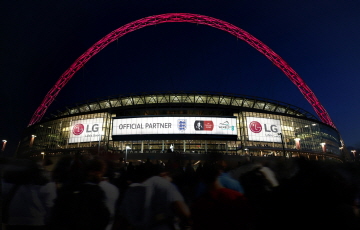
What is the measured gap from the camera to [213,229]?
2453mm

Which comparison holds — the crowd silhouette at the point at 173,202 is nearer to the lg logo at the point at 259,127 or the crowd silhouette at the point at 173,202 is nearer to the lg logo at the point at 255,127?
the lg logo at the point at 255,127

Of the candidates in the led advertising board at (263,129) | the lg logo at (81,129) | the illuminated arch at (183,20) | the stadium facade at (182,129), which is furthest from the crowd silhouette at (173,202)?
the illuminated arch at (183,20)

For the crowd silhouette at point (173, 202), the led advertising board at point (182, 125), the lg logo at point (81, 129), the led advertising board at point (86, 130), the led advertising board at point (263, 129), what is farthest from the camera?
the lg logo at point (81, 129)

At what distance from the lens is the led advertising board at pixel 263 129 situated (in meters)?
44.4

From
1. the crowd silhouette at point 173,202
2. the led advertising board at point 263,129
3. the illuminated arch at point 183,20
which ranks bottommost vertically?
the crowd silhouette at point 173,202

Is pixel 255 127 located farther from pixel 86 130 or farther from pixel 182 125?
pixel 86 130

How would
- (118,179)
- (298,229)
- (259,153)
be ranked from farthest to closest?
(259,153) < (118,179) < (298,229)

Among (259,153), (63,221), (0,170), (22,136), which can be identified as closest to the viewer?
(63,221)

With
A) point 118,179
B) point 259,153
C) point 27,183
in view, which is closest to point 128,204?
point 27,183

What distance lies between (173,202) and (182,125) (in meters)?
38.4

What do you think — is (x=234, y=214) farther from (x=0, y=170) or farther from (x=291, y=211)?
(x=0, y=170)

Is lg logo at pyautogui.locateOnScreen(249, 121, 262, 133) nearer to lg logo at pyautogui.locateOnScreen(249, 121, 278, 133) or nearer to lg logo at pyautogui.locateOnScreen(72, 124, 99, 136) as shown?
lg logo at pyautogui.locateOnScreen(249, 121, 278, 133)

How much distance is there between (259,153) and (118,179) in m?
44.8

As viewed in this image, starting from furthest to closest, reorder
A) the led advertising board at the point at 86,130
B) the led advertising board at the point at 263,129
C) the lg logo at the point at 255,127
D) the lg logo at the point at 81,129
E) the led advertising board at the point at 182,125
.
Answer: the lg logo at the point at 81,129
the led advertising board at the point at 86,130
the lg logo at the point at 255,127
the led advertising board at the point at 263,129
the led advertising board at the point at 182,125
